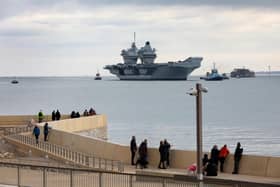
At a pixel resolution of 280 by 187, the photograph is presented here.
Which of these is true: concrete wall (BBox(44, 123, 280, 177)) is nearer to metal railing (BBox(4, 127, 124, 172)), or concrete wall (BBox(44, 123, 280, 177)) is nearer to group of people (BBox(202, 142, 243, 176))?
group of people (BBox(202, 142, 243, 176))

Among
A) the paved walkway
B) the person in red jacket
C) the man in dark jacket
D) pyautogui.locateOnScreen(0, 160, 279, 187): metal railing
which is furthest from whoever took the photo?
the person in red jacket

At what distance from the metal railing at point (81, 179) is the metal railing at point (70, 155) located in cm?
833

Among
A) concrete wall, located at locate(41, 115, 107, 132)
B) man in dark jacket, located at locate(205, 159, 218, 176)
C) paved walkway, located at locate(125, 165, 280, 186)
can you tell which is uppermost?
concrete wall, located at locate(41, 115, 107, 132)

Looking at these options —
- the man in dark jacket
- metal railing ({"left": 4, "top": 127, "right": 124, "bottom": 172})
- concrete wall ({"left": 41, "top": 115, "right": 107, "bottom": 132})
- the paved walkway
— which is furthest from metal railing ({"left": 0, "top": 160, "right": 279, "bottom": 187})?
concrete wall ({"left": 41, "top": 115, "right": 107, "bottom": 132})

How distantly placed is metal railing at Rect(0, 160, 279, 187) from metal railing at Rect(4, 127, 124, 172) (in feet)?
27.3

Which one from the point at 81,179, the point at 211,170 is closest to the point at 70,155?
the point at 211,170

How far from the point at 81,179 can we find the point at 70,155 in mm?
12723

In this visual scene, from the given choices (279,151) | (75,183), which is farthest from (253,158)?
(279,151)

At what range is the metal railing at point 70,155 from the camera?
27547 millimetres

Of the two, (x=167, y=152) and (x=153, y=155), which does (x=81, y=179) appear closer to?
(x=167, y=152)

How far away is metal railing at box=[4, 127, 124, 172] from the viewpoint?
27547mm

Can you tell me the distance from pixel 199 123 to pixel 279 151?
4915 cm

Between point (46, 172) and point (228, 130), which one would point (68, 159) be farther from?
point (228, 130)

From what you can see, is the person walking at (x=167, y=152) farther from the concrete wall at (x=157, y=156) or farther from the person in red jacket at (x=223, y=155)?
the person in red jacket at (x=223, y=155)
